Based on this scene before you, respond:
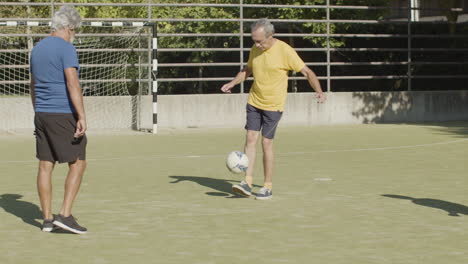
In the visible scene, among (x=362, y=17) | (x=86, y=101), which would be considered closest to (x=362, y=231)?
(x=86, y=101)

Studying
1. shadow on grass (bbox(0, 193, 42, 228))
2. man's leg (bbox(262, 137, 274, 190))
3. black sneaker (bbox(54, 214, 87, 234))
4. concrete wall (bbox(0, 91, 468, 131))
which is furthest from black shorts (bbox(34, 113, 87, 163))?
concrete wall (bbox(0, 91, 468, 131))

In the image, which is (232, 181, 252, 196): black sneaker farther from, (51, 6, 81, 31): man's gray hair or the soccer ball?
(51, 6, 81, 31): man's gray hair

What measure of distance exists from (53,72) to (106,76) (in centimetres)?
A: 1376

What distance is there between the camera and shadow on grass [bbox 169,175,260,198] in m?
10.7

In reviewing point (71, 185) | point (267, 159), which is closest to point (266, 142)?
point (267, 159)

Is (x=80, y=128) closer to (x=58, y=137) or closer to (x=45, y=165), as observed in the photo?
(x=58, y=137)

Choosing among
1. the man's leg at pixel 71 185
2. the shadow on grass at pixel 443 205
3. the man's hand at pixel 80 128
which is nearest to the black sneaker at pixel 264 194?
the shadow on grass at pixel 443 205

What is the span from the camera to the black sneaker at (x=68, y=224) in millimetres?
8109

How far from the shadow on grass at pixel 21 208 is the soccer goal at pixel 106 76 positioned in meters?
9.56

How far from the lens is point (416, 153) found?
15422mm

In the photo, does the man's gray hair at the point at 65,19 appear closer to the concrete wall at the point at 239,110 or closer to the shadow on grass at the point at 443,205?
the shadow on grass at the point at 443,205

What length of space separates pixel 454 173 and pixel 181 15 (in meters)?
21.2

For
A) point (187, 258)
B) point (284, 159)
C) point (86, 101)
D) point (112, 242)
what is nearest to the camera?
point (187, 258)

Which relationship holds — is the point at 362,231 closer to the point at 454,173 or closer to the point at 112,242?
the point at 112,242
